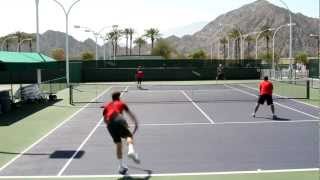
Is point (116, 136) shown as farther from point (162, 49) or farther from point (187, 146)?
point (162, 49)

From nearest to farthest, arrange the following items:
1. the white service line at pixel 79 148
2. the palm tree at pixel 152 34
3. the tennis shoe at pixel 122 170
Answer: the tennis shoe at pixel 122 170
the white service line at pixel 79 148
the palm tree at pixel 152 34

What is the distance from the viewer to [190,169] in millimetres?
12727

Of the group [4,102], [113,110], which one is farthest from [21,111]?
[113,110]

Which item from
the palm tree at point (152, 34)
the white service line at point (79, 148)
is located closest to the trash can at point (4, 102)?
the white service line at point (79, 148)

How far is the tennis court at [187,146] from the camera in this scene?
12.8 m

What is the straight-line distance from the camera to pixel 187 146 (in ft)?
52.5

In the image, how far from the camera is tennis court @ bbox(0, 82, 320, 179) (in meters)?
12.8

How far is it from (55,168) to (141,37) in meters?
139

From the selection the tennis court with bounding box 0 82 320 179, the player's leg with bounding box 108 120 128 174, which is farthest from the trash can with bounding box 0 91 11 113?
the player's leg with bounding box 108 120 128 174

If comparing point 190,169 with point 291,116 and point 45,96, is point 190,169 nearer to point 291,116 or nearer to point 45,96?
point 291,116

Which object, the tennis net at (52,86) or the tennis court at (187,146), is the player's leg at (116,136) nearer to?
the tennis court at (187,146)

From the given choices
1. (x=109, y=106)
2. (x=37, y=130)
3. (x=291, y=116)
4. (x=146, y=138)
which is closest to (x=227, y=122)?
(x=291, y=116)

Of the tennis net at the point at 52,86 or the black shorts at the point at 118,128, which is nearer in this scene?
the black shorts at the point at 118,128

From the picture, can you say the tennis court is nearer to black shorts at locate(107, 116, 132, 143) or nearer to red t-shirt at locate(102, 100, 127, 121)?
black shorts at locate(107, 116, 132, 143)
